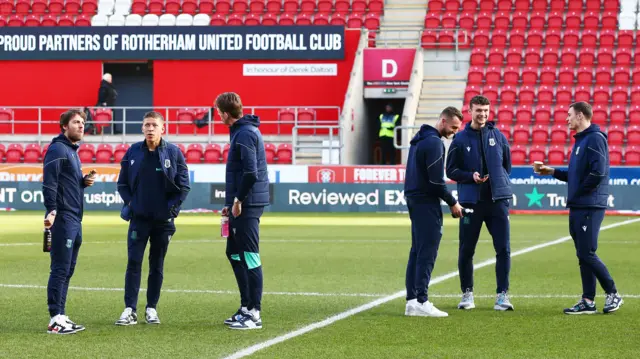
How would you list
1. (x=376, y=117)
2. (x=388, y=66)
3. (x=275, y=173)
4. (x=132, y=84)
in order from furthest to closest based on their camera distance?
1. (x=132, y=84)
2. (x=376, y=117)
3. (x=388, y=66)
4. (x=275, y=173)

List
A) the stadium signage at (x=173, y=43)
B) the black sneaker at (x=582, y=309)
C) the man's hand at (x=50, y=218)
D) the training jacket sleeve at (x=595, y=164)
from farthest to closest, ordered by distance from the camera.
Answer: the stadium signage at (x=173, y=43)
the black sneaker at (x=582, y=309)
the training jacket sleeve at (x=595, y=164)
the man's hand at (x=50, y=218)

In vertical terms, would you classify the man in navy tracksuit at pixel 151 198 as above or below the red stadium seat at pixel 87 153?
below

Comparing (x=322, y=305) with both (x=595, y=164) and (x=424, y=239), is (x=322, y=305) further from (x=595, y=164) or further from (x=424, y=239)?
(x=595, y=164)

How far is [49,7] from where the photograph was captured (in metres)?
41.0

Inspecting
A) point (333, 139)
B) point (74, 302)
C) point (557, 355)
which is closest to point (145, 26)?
point (333, 139)

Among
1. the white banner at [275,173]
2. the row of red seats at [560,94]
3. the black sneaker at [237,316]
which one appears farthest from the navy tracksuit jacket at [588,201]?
the row of red seats at [560,94]

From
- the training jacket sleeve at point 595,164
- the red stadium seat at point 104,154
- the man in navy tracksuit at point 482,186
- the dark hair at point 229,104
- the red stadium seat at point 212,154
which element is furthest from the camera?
the red stadium seat at point 104,154

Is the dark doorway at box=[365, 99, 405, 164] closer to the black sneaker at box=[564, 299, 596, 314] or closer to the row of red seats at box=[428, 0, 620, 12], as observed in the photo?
the row of red seats at box=[428, 0, 620, 12]

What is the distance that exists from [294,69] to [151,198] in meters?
27.9

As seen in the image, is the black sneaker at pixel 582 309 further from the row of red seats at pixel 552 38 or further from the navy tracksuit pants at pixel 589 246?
the row of red seats at pixel 552 38

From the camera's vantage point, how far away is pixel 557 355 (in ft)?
27.2

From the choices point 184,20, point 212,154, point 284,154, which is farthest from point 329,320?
point 184,20

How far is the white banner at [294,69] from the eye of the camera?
37188 mm

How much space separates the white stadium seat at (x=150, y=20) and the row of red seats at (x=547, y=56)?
1104cm
